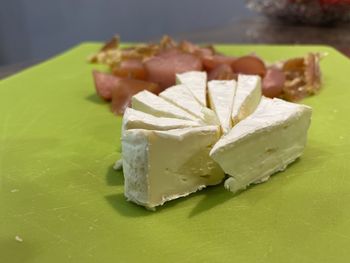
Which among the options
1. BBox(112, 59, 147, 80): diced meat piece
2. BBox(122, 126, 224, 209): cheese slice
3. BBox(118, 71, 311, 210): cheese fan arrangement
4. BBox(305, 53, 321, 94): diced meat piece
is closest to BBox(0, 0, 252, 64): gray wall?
BBox(112, 59, 147, 80): diced meat piece

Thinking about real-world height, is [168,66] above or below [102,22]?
above

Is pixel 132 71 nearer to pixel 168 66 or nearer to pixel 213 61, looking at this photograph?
pixel 168 66

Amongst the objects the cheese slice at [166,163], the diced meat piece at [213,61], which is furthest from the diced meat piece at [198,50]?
the cheese slice at [166,163]

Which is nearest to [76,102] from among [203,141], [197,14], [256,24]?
[203,141]

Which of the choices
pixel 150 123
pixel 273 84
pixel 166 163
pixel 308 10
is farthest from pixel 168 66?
pixel 308 10

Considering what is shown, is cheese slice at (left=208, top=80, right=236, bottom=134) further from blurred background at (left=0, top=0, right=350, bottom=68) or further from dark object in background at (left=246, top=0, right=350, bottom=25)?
blurred background at (left=0, top=0, right=350, bottom=68)

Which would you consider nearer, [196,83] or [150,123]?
[150,123]
